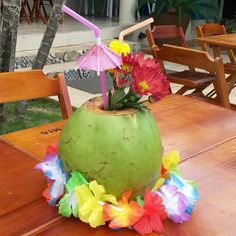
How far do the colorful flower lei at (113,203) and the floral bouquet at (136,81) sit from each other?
0.19 m

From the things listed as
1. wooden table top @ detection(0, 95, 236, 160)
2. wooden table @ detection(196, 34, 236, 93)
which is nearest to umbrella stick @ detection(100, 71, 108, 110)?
wooden table top @ detection(0, 95, 236, 160)

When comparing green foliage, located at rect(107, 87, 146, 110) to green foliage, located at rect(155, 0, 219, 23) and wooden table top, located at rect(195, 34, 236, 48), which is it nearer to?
wooden table top, located at rect(195, 34, 236, 48)

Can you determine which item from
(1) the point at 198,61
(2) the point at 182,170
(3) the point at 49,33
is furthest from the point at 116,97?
(3) the point at 49,33

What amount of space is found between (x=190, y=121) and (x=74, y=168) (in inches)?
29.5

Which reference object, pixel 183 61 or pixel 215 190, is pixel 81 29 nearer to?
pixel 183 61

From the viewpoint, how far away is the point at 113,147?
0.85 m

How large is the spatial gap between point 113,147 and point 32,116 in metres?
2.88

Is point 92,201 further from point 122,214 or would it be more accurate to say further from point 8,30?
point 8,30

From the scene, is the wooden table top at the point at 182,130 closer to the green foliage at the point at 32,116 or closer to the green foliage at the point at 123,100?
the green foliage at the point at 123,100

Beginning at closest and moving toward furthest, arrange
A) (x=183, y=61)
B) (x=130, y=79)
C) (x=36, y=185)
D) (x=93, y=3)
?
(x=130, y=79), (x=36, y=185), (x=183, y=61), (x=93, y=3)

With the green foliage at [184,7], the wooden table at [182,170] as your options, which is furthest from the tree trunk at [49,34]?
A: the green foliage at [184,7]

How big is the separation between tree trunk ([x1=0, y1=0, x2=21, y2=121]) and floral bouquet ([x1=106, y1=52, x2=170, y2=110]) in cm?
200

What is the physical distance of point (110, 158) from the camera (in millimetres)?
851

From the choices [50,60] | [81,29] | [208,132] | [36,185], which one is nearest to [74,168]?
[36,185]
